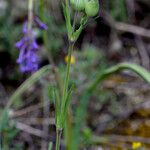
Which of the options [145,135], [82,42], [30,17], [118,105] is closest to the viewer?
[30,17]

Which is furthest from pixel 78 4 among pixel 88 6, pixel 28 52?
pixel 28 52

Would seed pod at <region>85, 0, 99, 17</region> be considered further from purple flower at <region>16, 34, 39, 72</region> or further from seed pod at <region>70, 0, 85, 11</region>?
purple flower at <region>16, 34, 39, 72</region>

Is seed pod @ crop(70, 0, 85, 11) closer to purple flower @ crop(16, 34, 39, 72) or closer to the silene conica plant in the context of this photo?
the silene conica plant

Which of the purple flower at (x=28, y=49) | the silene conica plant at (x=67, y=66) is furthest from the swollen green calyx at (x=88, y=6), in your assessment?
the purple flower at (x=28, y=49)

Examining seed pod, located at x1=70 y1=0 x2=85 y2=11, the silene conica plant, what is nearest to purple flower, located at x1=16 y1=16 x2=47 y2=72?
the silene conica plant

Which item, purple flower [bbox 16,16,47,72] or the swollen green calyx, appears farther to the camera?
purple flower [bbox 16,16,47,72]

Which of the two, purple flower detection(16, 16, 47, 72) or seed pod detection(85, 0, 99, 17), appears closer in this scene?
seed pod detection(85, 0, 99, 17)

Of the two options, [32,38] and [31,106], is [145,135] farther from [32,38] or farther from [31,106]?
[32,38]

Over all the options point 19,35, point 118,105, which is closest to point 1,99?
point 19,35

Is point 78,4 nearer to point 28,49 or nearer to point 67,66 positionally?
point 67,66
